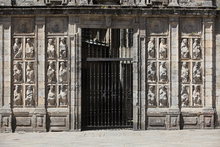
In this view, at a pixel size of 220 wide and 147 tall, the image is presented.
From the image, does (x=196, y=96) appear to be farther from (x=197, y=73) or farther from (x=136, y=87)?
(x=136, y=87)

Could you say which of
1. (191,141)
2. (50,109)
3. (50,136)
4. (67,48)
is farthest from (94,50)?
(191,141)

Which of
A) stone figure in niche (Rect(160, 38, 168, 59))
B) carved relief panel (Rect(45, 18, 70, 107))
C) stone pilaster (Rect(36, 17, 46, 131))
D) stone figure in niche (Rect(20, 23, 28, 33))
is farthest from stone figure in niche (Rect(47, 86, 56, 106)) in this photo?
stone figure in niche (Rect(160, 38, 168, 59))

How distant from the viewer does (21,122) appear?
16.4m

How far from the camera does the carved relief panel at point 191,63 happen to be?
A: 54.9ft

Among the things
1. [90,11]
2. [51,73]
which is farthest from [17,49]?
[90,11]

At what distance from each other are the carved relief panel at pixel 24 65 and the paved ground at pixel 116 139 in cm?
142

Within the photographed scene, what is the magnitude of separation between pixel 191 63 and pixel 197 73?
42 centimetres

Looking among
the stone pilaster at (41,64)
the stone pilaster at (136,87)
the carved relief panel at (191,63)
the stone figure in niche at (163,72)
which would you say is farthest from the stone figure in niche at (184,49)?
the stone pilaster at (41,64)

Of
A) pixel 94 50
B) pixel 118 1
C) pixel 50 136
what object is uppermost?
pixel 118 1

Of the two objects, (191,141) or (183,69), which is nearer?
(191,141)

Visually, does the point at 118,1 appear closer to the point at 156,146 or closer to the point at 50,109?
the point at 50,109

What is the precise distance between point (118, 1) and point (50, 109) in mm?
4651

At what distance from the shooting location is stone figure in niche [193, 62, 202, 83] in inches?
658

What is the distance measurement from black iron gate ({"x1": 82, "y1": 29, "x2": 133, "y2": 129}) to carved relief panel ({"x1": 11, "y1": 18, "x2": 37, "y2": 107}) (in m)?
1.83
